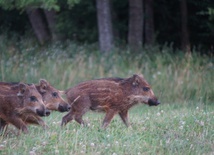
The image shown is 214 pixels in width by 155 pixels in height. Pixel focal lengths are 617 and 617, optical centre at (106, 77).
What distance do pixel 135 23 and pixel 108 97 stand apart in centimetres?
1233

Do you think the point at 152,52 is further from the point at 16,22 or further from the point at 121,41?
the point at 16,22

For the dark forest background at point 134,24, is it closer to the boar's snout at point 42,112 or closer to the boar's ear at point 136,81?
Result: the boar's ear at point 136,81

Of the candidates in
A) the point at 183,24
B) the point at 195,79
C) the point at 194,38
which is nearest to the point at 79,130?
the point at 195,79

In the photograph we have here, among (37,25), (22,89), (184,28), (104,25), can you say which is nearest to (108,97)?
(22,89)

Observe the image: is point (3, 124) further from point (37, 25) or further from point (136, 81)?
point (37, 25)

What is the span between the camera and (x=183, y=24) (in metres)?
25.4

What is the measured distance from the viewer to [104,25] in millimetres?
22453

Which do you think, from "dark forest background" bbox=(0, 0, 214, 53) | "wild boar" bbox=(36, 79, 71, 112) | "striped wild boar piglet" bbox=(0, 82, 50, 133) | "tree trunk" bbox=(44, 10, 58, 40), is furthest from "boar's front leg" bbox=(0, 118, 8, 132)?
"tree trunk" bbox=(44, 10, 58, 40)

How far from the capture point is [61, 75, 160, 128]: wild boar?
11.3 metres

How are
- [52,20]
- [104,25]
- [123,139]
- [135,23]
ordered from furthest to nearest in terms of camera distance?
[52,20] < [135,23] < [104,25] < [123,139]

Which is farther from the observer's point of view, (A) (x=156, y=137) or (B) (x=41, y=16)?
(B) (x=41, y=16)

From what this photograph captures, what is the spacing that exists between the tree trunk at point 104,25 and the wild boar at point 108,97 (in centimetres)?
1028

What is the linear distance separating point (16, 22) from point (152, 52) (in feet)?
37.3

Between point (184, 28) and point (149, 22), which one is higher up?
point (149, 22)
